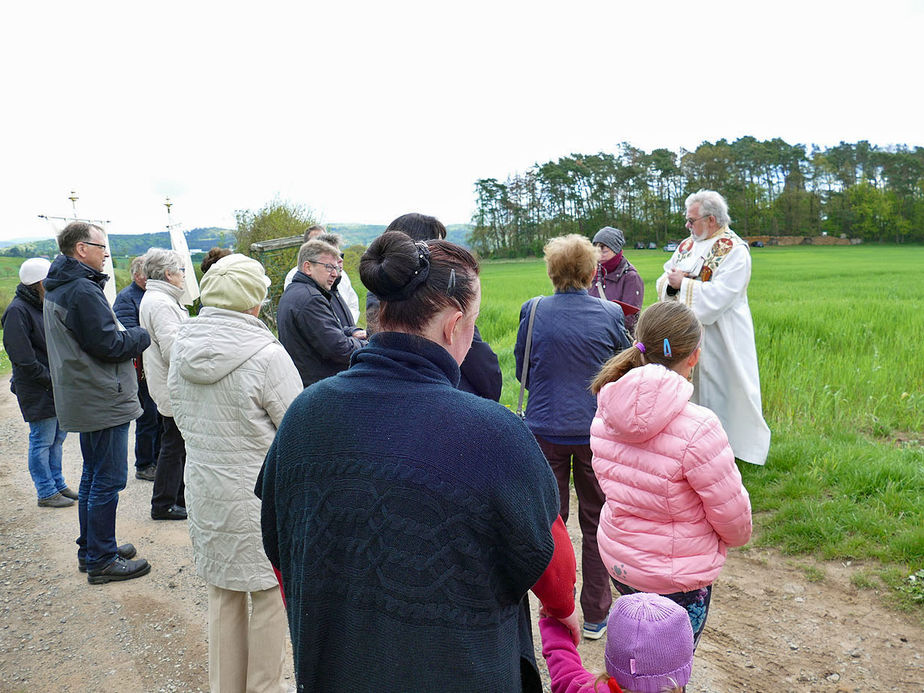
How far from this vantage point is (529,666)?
4.69 ft

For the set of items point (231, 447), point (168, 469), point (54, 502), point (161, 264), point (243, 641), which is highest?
point (161, 264)

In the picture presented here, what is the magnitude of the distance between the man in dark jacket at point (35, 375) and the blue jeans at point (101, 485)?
1670 millimetres

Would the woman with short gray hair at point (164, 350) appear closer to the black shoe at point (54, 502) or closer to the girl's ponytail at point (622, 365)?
the black shoe at point (54, 502)

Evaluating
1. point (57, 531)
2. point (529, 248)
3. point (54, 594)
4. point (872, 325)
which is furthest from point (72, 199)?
point (529, 248)

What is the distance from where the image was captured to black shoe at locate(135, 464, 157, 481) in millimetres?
6137

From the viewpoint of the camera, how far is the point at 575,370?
3.29 meters

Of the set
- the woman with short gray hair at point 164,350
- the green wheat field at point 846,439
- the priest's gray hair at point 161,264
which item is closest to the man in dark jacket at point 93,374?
the woman with short gray hair at point 164,350

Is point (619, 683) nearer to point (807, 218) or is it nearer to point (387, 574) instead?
point (387, 574)

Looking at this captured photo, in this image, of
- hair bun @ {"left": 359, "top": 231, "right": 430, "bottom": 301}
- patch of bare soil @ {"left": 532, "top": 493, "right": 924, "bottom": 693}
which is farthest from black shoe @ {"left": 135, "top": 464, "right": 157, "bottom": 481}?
hair bun @ {"left": 359, "top": 231, "right": 430, "bottom": 301}

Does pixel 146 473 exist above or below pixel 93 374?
below

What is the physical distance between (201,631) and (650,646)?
3032 mm

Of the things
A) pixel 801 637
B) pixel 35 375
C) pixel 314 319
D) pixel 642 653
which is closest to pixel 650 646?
pixel 642 653

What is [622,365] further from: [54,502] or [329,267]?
[54,502]

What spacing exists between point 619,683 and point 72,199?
1166 centimetres
